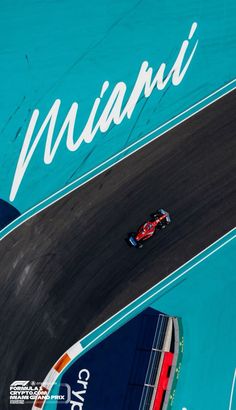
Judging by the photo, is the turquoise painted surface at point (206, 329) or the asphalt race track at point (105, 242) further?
the asphalt race track at point (105, 242)

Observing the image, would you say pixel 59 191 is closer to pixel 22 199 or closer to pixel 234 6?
pixel 22 199

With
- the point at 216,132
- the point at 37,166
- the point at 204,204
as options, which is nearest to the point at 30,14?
the point at 37,166

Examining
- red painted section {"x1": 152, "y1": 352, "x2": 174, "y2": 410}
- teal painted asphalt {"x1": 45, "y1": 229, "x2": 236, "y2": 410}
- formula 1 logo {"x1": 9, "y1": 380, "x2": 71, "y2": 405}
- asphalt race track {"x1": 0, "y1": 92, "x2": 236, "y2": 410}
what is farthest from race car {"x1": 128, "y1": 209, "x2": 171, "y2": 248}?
formula 1 logo {"x1": 9, "y1": 380, "x2": 71, "y2": 405}

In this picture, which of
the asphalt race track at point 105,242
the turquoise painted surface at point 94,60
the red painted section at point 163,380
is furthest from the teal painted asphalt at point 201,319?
the turquoise painted surface at point 94,60

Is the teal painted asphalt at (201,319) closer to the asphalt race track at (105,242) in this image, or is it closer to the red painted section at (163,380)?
the asphalt race track at (105,242)

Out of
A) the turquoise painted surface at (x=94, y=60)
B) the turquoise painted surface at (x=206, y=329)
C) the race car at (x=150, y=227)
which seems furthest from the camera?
the turquoise painted surface at (x=94, y=60)

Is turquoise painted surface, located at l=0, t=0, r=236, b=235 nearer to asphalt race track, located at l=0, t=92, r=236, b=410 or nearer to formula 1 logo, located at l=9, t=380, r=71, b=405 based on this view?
asphalt race track, located at l=0, t=92, r=236, b=410

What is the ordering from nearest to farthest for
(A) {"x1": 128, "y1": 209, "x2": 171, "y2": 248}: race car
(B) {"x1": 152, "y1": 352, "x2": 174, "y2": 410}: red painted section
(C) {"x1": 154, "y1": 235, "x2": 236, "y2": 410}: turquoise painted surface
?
(B) {"x1": 152, "y1": 352, "x2": 174, "y2": 410}: red painted section → (C) {"x1": 154, "y1": 235, "x2": 236, "y2": 410}: turquoise painted surface → (A) {"x1": 128, "y1": 209, "x2": 171, "y2": 248}: race car

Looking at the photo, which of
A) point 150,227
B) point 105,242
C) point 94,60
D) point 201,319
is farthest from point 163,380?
point 94,60
